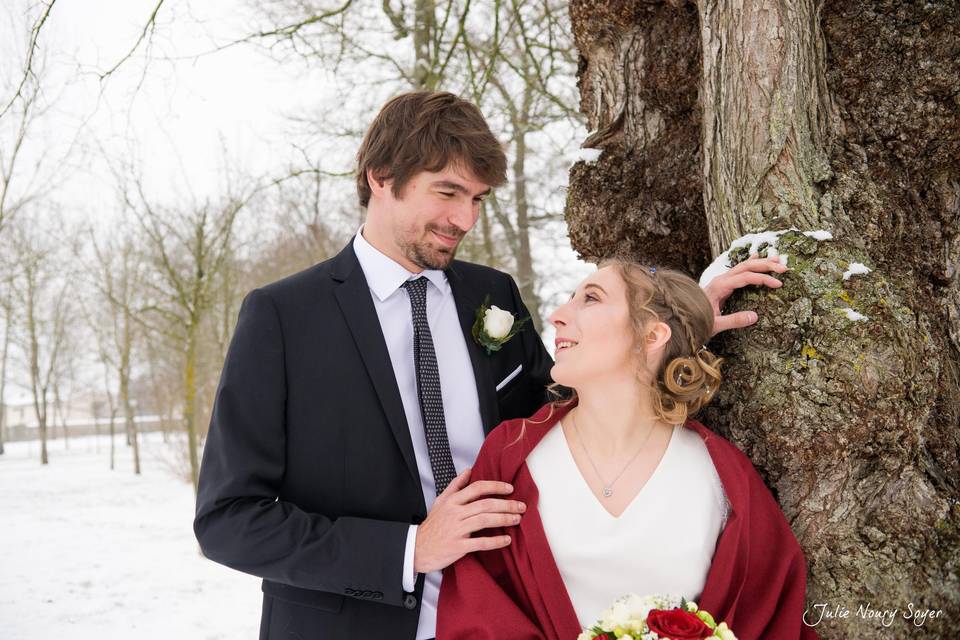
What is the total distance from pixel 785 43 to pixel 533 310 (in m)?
8.99

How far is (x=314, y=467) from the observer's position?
2.28 metres

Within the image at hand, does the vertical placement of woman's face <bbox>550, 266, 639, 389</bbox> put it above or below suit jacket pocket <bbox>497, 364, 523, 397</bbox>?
above

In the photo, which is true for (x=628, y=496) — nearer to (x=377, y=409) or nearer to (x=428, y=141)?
(x=377, y=409)

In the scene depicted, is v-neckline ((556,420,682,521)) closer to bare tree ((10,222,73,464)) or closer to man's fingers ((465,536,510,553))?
man's fingers ((465,536,510,553))

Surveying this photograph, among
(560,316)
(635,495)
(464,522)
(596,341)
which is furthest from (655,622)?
(560,316)

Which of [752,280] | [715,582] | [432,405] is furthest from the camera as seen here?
[432,405]

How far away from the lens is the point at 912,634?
6.47 ft

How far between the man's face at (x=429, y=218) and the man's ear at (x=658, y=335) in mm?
795

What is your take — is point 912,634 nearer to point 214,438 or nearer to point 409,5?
point 214,438

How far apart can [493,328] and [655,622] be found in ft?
3.93

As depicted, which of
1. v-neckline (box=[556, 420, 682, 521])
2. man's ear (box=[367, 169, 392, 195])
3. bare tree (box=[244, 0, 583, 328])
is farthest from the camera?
bare tree (box=[244, 0, 583, 328])

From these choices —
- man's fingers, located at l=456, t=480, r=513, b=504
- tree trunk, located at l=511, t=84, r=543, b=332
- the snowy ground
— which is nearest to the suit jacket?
man's fingers, located at l=456, t=480, r=513, b=504

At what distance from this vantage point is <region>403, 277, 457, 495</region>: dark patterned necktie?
2.34 metres

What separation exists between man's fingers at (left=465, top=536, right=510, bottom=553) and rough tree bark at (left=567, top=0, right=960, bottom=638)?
808 mm
